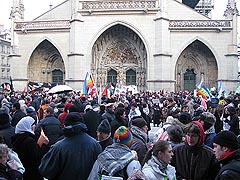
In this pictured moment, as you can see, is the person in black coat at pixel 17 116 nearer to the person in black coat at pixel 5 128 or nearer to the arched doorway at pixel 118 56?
the person in black coat at pixel 5 128

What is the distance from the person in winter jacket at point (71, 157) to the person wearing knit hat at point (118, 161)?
0.67m

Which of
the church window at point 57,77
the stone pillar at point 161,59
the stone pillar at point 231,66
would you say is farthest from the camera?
the church window at point 57,77

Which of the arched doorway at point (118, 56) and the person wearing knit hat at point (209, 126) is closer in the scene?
the person wearing knit hat at point (209, 126)

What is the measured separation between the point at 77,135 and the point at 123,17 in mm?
29598

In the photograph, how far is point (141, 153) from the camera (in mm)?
5887

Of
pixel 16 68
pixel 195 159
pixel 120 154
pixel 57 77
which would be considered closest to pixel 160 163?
pixel 120 154

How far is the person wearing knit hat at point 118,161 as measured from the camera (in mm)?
4361

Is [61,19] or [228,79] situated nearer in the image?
[228,79]

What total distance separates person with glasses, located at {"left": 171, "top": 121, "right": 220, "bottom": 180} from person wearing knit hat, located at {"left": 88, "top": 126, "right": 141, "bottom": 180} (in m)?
1.03

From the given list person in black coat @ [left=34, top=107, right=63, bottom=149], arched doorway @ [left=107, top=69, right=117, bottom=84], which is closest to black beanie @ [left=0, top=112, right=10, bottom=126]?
person in black coat @ [left=34, top=107, right=63, bottom=149]

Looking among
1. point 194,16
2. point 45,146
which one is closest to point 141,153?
point 45,146

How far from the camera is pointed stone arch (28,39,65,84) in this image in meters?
37.2

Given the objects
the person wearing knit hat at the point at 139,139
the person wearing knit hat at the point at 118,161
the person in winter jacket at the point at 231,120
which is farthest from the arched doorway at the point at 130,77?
the person wearing knit hat at the point at 118,161

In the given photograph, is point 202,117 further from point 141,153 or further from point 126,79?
point 126,79
